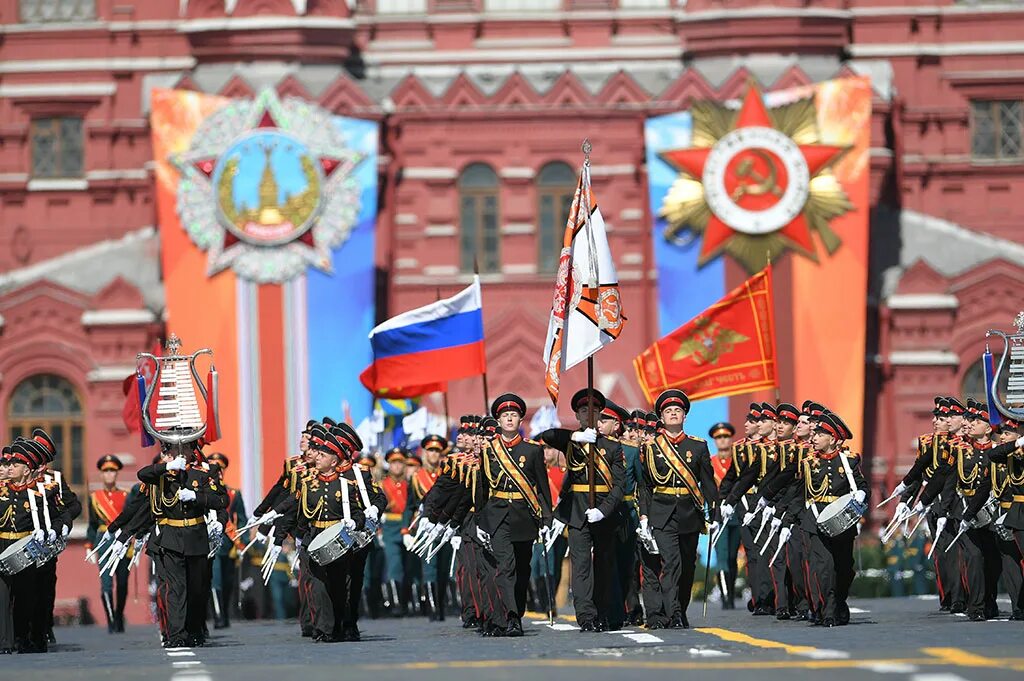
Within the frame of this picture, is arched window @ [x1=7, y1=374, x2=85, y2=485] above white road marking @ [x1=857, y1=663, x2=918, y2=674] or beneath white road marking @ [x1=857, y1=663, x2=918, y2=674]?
above

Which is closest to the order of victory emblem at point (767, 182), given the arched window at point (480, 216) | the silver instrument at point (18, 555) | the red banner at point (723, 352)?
the arched window at point (480, 216)

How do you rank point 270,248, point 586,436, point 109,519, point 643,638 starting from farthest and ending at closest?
point 270,248 → point 109,519 → point 586,436 → point 643,638

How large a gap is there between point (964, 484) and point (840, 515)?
1.77m

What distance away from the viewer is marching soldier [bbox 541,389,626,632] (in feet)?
71.0

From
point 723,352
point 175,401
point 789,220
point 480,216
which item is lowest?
point 175,401

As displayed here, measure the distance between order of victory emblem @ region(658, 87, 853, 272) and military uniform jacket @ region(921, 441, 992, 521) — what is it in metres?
14.7

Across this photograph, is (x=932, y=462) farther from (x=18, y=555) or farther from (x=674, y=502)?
(x=18, y=555)

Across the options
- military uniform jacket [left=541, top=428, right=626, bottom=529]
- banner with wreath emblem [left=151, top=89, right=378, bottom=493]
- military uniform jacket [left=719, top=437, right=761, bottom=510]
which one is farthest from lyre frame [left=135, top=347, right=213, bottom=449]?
banner with wreath emblem [left=151, top=89, right=378, bottom=493]

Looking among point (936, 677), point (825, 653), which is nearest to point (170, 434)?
point (825, 653)

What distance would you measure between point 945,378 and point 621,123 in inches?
240

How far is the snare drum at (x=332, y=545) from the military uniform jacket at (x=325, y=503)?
95mm

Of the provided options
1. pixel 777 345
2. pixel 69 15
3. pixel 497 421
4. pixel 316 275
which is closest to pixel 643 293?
Answer: pixel 777 345

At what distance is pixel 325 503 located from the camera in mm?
21609

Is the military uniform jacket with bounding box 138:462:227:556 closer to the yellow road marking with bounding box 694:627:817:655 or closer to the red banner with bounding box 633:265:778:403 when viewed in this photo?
the yellow road marking with bounding box 694:627:817:655
